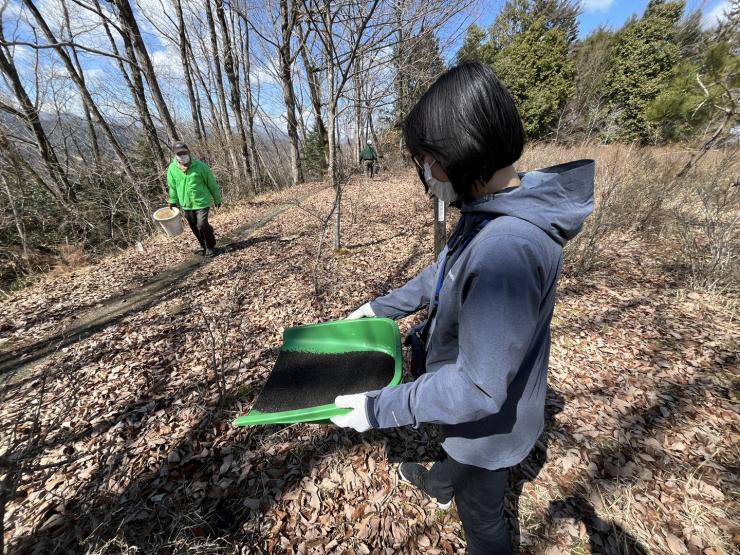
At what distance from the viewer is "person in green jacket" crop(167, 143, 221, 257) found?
525 centimetres

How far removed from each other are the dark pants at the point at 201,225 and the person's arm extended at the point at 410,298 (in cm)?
528

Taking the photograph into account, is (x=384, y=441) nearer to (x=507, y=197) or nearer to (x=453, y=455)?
(x=453, y=455)

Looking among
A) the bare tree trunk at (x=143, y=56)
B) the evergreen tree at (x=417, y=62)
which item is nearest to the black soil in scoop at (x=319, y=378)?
the evergreen tree at (x=417, y=62)

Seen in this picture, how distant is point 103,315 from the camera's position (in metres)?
4.14

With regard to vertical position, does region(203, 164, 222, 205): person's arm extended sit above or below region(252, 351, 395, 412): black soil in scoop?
above

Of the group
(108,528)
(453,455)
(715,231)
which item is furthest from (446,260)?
(715,231)

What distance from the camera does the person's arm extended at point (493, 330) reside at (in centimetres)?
76

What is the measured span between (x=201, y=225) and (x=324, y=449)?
201 inches

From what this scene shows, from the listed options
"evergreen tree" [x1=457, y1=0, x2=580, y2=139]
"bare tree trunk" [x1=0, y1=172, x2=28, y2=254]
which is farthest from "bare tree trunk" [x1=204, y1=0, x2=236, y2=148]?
"evergreen tree" [x1=457, y1=0, x2=580, y2=139]

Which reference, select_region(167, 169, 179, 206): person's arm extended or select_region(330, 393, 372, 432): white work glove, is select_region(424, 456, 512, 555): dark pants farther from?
select_region(167, 169, 179, 206): person's arm extended

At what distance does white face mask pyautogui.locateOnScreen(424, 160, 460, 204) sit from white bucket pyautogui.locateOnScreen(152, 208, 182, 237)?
5847 millimetres

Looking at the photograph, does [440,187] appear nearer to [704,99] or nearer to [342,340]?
[342,340]

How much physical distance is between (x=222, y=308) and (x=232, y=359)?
1138 mm

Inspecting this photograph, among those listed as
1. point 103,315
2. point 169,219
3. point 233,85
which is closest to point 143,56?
point 233,85
